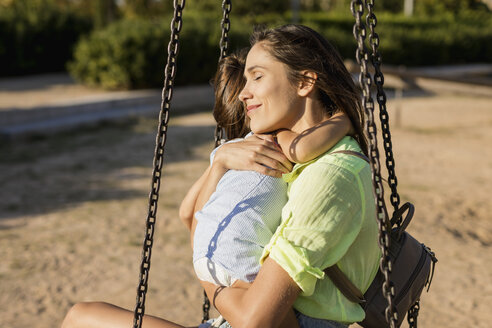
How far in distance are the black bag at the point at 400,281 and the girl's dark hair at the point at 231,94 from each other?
0.74 meters

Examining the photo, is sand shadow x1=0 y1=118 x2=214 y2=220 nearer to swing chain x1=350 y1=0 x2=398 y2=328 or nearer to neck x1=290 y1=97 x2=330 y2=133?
neck x1=290 y1=97 x2=330 y2=133

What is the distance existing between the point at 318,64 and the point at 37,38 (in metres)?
15.4

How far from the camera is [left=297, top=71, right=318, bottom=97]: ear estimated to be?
1660mm

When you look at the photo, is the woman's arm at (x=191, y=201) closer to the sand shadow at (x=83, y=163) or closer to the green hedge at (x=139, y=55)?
the sand shadow at (x=83, y=163)

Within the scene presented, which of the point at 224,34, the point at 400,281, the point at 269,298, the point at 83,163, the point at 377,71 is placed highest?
the point at 224,34

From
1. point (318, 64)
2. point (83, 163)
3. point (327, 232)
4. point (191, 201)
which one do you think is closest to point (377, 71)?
point (318, 64)

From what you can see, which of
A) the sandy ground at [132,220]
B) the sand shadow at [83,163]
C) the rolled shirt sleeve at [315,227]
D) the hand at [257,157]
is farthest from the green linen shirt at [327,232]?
the sand shadow at [83,163]

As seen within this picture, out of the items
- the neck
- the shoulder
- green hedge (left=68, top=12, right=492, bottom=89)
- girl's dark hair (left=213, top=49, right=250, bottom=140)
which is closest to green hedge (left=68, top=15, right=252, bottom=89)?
green hedge (left=68, top=12, right=492, bottom=89)

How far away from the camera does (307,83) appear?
5.49ft

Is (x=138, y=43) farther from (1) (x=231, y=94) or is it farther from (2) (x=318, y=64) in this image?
(2) (x=318, y=64)

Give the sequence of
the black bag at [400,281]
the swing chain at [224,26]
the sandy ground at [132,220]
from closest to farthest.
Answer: the black bag at [400,281] < the swing chain at [224,26] < the sandy ground at [132,220]

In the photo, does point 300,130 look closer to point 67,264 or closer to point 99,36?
point 67,264

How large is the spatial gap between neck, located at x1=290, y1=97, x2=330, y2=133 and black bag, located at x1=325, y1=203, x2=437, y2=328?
403 mm

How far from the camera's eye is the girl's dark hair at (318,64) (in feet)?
5.47
